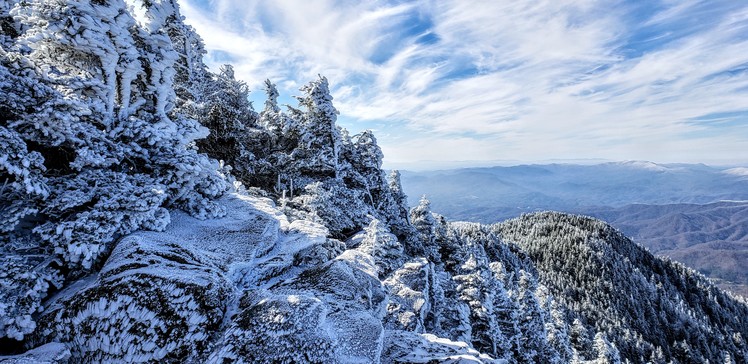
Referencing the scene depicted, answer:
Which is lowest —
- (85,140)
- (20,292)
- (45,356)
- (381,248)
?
(381,248)

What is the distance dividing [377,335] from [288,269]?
12.8 feet

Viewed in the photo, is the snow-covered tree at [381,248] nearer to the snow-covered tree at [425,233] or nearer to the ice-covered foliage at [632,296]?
the snow-covered tree at [425,233]

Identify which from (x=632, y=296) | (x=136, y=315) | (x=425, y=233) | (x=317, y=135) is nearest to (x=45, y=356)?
(x=136, y=315)

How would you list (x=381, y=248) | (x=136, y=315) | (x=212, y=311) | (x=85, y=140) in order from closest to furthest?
(x=136, y=315), (x=212, y=311), (x=85, y=140), (x=381, y=248)

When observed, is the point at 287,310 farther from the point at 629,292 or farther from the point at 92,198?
the point at 629,292

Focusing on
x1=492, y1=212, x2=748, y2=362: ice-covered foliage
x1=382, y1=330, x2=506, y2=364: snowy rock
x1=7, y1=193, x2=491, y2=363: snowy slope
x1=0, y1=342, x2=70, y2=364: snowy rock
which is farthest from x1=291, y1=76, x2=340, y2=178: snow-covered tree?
x1=492, y1=212, x2=748, y2=362: ice-covered foliage

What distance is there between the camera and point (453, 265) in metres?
32.0

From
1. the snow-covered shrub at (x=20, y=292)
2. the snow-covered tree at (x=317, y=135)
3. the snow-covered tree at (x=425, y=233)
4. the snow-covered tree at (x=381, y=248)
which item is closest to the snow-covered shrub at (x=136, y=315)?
the snow-covered shrub at (x=20, y=292)

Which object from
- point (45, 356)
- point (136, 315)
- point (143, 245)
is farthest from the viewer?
point (143, 245)

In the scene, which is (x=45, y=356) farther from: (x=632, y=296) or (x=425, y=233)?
(x=632, y=296)

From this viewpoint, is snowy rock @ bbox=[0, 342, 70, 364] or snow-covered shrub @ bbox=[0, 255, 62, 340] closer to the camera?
snowy rock @ bbox=[0, 342, 70, 364]

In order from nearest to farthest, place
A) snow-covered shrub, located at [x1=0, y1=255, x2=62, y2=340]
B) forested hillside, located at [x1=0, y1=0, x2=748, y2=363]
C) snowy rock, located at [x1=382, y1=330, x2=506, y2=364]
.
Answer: snow-covered shrub, located at [x1=0, y1=255, x2=62, y2=340] → forested hillside, located at [x1=0, y1=0, x2=748, y2=363] → snowy rock, located at [x1=382, y1=330, x2=506, y2=364]

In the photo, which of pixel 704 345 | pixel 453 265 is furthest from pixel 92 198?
pixel 704 345

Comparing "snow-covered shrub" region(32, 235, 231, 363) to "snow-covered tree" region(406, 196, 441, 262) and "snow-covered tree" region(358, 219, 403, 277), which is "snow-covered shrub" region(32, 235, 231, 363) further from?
"snow-covered tree" region(406, 196, 441, 262)
